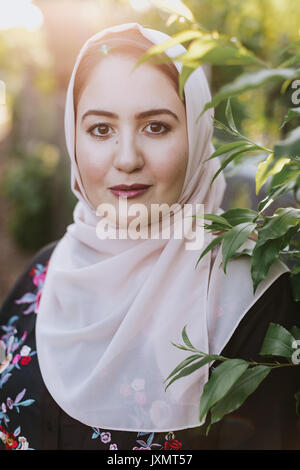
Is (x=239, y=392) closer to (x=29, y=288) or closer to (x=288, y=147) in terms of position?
(x=288, y=147)

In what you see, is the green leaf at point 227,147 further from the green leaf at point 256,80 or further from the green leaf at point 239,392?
the green leaf at point 239,392

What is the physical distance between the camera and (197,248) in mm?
1478

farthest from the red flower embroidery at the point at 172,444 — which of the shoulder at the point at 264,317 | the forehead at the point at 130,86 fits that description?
the forehead at the point at 130,86

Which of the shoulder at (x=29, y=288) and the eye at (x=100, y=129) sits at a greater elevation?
the eye at (x=100, y=129)

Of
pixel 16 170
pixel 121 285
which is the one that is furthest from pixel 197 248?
pixel 16 170

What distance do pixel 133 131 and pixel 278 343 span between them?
0.71 meters

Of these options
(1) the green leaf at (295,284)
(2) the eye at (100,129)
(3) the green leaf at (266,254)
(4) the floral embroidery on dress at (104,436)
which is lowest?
(4) the floral embroidery on dress at (104,436)

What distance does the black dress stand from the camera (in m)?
1.38

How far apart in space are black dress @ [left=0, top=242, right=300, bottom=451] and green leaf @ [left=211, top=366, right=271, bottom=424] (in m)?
0.41

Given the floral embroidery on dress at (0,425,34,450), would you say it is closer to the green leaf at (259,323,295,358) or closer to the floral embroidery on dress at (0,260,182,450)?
the floral embroidery on dress at (0,260,182,450)

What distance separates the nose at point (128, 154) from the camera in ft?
4.52

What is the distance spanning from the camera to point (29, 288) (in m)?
1.99

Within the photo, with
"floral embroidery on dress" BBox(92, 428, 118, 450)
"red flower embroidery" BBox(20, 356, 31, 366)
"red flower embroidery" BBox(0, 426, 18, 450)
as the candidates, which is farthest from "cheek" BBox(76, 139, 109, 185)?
"red flower embroidery" BBox(0, 426, 18, 450)

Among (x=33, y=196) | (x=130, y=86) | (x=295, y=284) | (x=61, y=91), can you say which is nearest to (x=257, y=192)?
(x=295, y=284)
